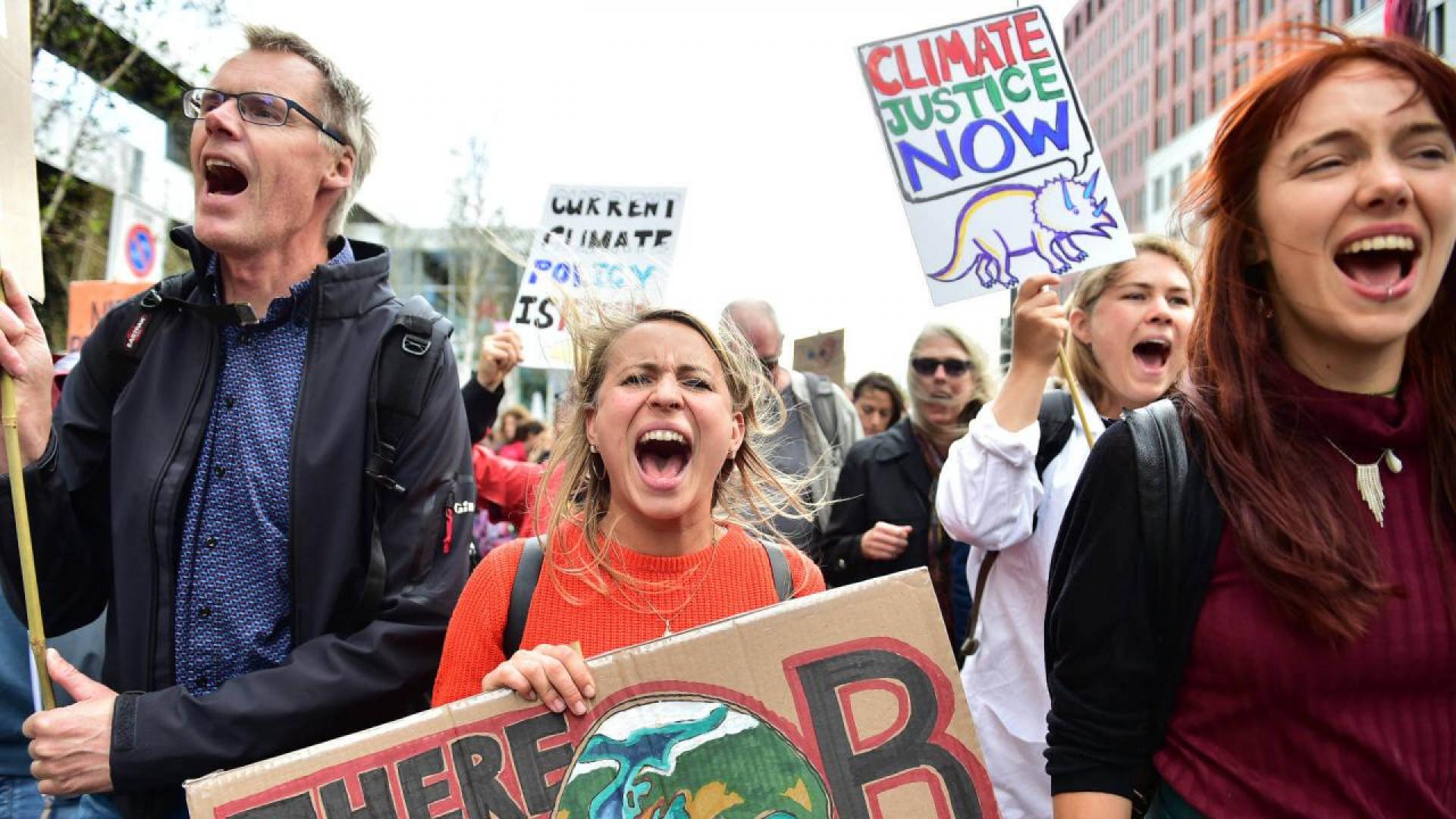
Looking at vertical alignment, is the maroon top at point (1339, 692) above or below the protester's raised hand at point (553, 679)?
below

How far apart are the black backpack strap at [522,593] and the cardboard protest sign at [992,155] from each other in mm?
1422

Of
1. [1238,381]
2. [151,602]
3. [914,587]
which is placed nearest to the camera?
[1238,381]

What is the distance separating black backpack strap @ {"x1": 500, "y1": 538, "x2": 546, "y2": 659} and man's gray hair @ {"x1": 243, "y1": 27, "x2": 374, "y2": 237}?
816 millimetres

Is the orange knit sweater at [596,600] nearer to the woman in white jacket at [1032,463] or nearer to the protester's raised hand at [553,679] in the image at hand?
the protester's raised hand at [553,679]

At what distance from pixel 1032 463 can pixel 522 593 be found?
1.26 m

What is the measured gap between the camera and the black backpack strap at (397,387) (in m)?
2.08

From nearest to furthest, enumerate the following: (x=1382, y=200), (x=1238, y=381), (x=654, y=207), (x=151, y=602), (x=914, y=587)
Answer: (x=1382, y=200), (x=1238, y=381), (x=914, y=587), (x=151, y=602), (x=654, y=207)

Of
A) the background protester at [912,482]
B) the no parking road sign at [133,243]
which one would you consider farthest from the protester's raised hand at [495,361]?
the no parking road sign at [133,243]

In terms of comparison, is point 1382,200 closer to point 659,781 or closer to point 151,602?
point 659,781

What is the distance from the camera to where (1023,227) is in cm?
303

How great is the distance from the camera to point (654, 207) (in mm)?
5988

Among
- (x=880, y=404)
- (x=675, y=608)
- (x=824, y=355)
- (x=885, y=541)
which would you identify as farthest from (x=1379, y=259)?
(x=824, y=355)

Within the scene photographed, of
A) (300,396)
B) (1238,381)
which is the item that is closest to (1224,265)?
(1238,381)

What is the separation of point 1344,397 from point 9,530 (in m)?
2.20
